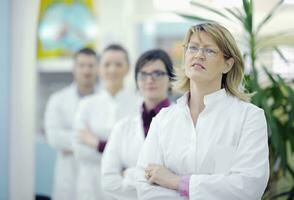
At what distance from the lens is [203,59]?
159cm

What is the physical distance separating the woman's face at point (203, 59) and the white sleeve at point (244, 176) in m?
0.22

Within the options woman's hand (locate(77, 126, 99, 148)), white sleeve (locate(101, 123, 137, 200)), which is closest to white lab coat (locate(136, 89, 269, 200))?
white sleeve (locate(101, 123, 137, 200))

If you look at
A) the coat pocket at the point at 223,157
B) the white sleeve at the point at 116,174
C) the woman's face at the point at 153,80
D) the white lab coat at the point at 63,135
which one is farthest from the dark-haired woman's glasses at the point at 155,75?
the white lab coat at the point at 63,135

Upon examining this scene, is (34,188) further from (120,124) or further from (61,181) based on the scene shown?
(120,124)

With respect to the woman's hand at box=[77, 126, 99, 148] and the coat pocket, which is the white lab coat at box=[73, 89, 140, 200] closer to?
the woman's hand at box=[77, 126, 99, 148]

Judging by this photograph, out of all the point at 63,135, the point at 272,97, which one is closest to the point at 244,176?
the point at 272,97

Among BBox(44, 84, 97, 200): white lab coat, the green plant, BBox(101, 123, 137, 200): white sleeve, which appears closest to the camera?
BBox(101, 123, 137, 200): white sleeve

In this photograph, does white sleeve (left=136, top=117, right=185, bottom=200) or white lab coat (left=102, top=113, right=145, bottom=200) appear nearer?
white sleeve (left=136, top=117, right=185, bottom=200)

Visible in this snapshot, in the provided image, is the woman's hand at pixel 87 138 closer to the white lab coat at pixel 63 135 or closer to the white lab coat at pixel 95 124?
the white lab coat at pixel 95 124

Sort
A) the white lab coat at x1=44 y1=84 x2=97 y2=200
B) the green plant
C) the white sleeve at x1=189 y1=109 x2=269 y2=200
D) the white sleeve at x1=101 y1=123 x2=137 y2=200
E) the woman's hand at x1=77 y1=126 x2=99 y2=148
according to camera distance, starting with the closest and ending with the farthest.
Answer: the white sleeve at x1=189 y1=109 x2=269 y2=200 < the white sleeve at x1=101 y1=123 x2=137 y2=200 < the green plant < the woman's hand at x1=77 y1=126 x2=99 y2=148 < the white lab coat at x1=44 y1=84 x2=97 y2=200

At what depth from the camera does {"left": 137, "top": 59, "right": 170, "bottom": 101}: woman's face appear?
208 cm

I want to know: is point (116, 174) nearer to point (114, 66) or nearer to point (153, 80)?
point (153, 80)

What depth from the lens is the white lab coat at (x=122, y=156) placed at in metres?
2.12

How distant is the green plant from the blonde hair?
665 mm
